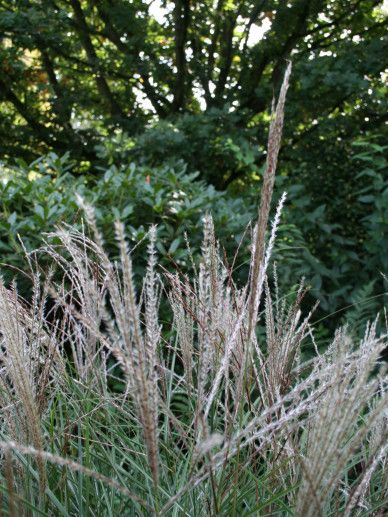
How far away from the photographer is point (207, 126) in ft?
20.0

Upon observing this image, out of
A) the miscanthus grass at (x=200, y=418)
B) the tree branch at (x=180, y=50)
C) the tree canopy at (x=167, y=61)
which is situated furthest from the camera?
the tree branch at (x=180, y=50)

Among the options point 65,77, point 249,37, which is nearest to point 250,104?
point 249,37

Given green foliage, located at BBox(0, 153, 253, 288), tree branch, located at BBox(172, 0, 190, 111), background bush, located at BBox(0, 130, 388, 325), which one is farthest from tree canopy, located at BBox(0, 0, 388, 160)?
green foliage, located at BBox(0, 153, 253, 288)

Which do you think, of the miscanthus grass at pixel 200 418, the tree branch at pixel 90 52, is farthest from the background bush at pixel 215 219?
the tree branch at pixel 90 52

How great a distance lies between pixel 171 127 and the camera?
5.97m

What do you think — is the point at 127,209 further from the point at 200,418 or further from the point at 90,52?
the point at 90,52

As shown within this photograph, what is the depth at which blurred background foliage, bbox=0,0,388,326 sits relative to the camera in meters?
3.78

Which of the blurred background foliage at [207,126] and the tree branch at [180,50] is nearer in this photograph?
the blurred background foliage at [207,126]

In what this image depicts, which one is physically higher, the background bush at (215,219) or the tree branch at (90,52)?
the tree branch at (90,52)

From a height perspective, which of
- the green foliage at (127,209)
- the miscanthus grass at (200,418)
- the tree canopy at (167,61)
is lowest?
the miscanthus grass at (200,418)

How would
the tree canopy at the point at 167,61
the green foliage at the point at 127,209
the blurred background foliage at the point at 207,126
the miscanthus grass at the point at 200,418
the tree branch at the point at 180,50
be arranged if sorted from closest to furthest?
the miscanthus grass at the point at 200,418, the green foliage at the point at 127,209, the blurred background foliage at the point at 207,126, the tree canopy at the point at 167,61, the tree branch at the point at 180,50

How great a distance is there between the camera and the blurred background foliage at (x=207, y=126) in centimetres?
378

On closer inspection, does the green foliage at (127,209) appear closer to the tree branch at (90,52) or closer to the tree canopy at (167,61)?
the tree canopy at (167,61)

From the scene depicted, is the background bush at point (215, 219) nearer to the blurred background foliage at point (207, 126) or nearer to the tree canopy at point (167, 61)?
the blurred background foliage at point (207, 126)
